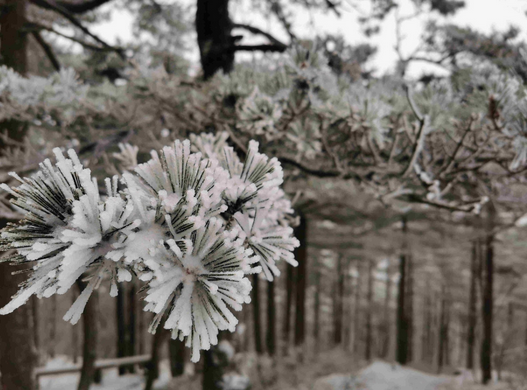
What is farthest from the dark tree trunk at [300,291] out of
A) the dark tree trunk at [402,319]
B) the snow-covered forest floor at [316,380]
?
the dark tree trunk at [402,319]

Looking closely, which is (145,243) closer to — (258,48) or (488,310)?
(258,48)

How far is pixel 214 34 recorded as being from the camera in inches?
162

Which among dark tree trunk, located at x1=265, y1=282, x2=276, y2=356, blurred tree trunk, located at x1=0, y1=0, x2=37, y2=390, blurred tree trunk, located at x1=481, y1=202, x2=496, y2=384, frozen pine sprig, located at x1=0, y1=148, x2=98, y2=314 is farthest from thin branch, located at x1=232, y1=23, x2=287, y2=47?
blurred tree trunk, located at x1=481, y1=202, x2=496, y2=384

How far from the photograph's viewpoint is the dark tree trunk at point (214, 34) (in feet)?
13.3

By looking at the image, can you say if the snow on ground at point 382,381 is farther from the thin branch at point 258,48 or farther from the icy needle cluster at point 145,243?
the icy needle cluster at point 145,243

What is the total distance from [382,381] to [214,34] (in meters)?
9.87

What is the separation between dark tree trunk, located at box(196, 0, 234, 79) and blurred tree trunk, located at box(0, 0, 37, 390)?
206 centimetres

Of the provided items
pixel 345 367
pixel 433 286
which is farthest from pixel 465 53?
pixel 433 286

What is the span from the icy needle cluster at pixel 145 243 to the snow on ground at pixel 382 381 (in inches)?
365

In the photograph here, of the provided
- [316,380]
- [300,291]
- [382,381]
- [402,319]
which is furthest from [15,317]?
[402,319]

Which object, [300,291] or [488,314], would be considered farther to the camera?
[300,291]

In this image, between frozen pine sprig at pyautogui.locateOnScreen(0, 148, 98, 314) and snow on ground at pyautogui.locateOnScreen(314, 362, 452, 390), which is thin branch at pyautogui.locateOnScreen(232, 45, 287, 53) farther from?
snow on ground at pyautogui.locateOnScreen(314, 362, 452, 390)

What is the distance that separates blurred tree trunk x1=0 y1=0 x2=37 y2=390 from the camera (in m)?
4.27

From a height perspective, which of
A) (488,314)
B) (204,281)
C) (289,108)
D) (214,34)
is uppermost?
(214,34)
